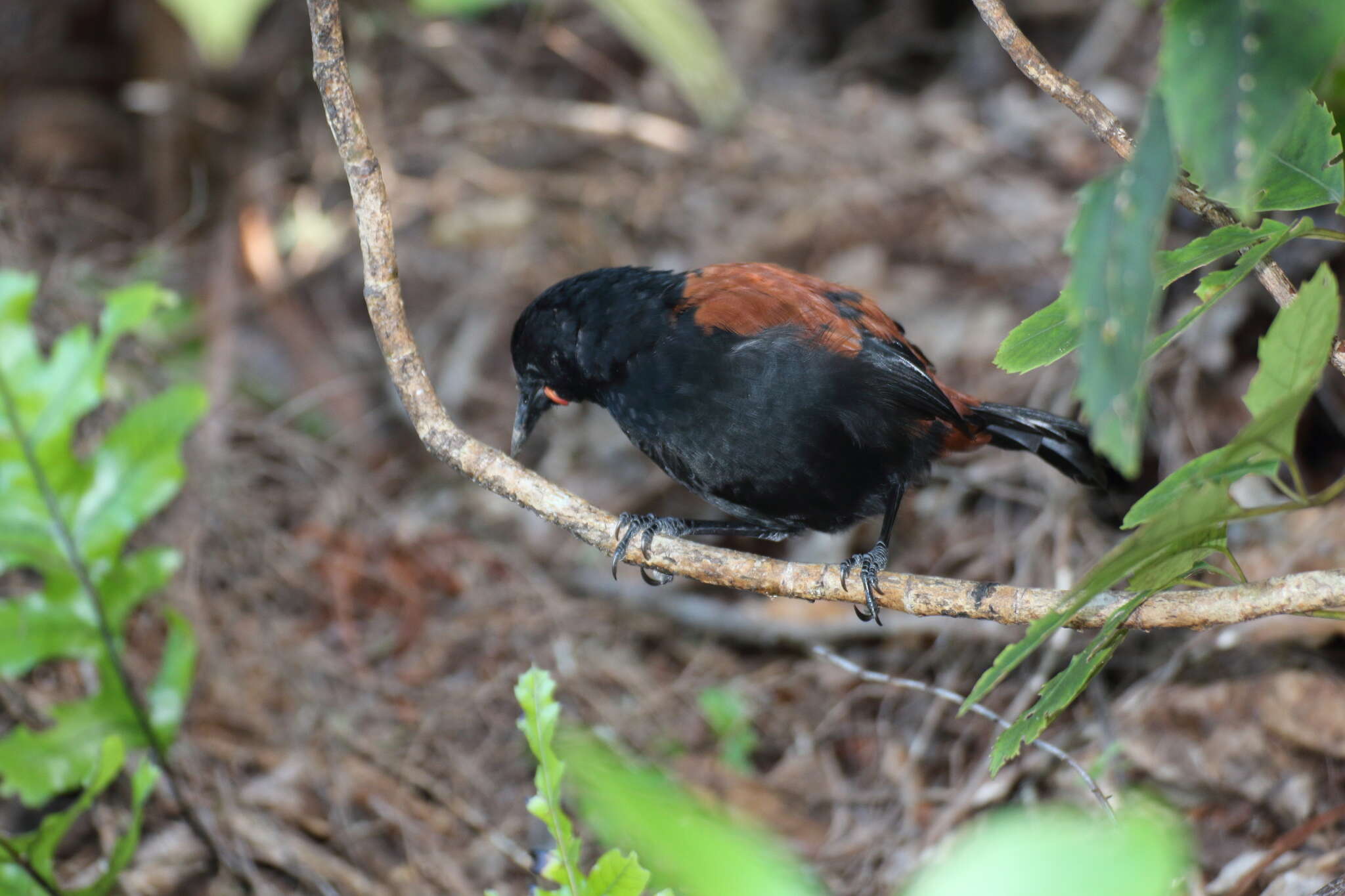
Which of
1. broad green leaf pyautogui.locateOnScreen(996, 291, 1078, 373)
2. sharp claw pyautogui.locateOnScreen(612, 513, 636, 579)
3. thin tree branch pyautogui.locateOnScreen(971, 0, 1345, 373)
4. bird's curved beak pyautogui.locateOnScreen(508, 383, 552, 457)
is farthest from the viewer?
bird's curved beak pyautogui.locateOnScreen(508, 383, 552, 457)

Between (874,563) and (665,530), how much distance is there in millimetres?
595

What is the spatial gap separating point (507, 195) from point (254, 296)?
153 cm

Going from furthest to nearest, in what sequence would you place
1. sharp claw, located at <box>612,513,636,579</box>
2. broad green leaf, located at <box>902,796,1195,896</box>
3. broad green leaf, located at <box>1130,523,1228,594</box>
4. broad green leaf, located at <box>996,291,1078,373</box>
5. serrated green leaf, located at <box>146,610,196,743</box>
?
serrated green leaf, located at <box>146,610,196,743</box> → sharp claw, located at <box>612,513,636,579</box> → broad green leaf, located at <box>996,291,1078,373</box> → broad green leaf, located at <box>1130,523,1228,594</box> → broad green leaf, located at <box>902,796,1195,896</box>

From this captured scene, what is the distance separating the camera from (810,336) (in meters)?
2.80

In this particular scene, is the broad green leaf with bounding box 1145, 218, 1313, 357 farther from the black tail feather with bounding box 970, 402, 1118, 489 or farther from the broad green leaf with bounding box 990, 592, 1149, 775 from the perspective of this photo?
the black tail feather with bounding box 970, 402, 1118, 489

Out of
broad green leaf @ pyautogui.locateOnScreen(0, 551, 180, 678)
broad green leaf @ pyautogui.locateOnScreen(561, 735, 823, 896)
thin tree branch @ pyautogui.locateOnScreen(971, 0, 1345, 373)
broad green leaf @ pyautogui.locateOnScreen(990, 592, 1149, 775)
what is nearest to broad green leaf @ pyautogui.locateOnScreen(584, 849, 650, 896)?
broad green leaf @ pyautogui.locateOnScreen(990, 592, 1149, 775)

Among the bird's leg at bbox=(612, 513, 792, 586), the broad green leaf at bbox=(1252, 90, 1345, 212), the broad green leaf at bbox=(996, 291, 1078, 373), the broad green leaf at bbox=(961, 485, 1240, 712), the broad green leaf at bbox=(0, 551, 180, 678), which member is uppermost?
the broad green leaf at bbox=(1252, 90, 1345, 212)

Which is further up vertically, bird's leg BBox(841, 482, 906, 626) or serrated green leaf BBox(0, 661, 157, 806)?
A: bird's leg BBox(841, 482, 906, 626)

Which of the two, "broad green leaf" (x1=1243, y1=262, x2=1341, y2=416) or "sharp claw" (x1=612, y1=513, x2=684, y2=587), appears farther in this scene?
"sharp claw" (x1=612, y1=513, x2=684, y2=587)

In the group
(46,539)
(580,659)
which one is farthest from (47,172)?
(580,659)

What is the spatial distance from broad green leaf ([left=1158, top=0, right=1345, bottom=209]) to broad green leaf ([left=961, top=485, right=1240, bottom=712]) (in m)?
0.41

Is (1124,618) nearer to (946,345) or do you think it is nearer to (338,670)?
(338,670)

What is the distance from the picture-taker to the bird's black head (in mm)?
2934

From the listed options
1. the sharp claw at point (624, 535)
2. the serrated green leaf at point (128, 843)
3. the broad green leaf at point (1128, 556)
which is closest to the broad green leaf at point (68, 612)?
the serrated green leaf at point (128, 843)
